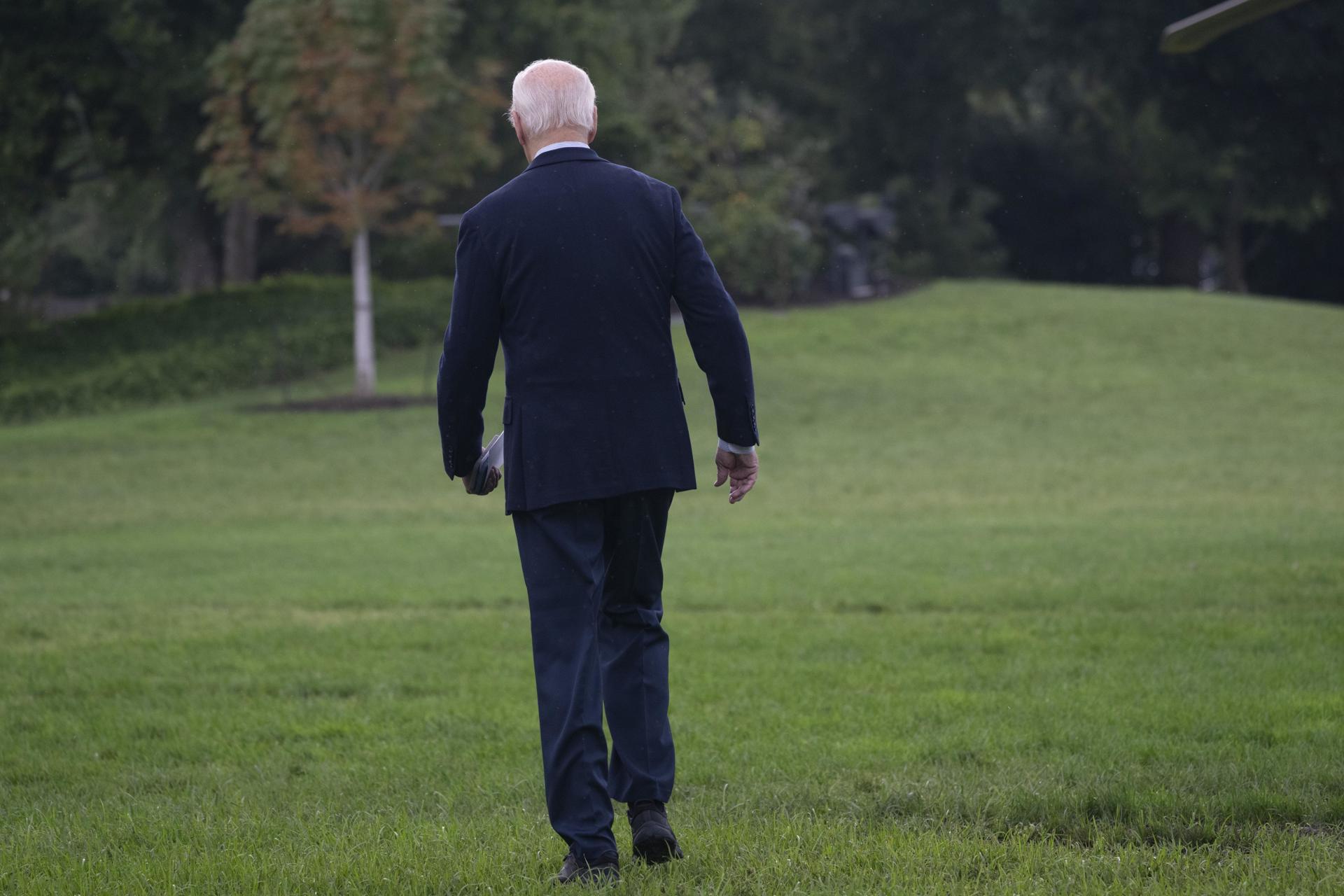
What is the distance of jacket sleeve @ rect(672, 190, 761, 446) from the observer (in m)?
3.70

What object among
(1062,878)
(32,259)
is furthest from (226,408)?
(1062,878)

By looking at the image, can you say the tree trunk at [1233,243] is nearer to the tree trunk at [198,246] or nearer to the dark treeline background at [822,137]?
the dark treeline background at [822,137]

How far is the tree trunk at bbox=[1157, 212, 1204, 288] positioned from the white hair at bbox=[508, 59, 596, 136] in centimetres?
4868

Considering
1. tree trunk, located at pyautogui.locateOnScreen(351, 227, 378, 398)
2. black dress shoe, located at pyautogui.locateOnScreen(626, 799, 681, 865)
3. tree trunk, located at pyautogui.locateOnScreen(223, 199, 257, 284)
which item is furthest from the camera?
tree trunk, located at pyautogui.locateOnScreen(223, 199, 257, 284)

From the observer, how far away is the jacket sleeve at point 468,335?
3.66m

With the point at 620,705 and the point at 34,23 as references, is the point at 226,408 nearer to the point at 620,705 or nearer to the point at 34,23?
the point at 34,23

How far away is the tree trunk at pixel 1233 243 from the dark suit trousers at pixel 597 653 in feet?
150

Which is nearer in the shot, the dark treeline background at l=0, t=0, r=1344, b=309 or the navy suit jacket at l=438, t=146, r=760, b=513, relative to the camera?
the navy suit jacket at l=438, t=146, r=760, b=513

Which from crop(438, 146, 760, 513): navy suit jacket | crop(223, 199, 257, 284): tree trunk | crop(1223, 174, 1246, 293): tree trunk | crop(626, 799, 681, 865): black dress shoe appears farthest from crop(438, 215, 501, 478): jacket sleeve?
crop(1223, 174, 1246, 293): tree trunk

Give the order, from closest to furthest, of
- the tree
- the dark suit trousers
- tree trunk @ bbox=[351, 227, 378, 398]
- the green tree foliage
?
the dark suit trousers, the tree, tree trunk @ bbox=[351, 227, 378, 398], the green tree foliage

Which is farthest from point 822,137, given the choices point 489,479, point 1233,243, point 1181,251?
point 489,479

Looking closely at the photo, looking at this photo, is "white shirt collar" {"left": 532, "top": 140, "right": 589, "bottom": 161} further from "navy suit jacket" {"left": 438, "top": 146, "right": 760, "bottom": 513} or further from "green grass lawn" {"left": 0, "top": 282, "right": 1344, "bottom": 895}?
A: "green grass lawn" {"left": 0, "top": 282, "right": 1344, "bottom": 895}

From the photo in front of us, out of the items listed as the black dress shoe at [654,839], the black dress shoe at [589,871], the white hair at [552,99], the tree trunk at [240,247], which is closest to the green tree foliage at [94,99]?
the tree trunk at [240,247]

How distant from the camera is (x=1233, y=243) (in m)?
47.3
